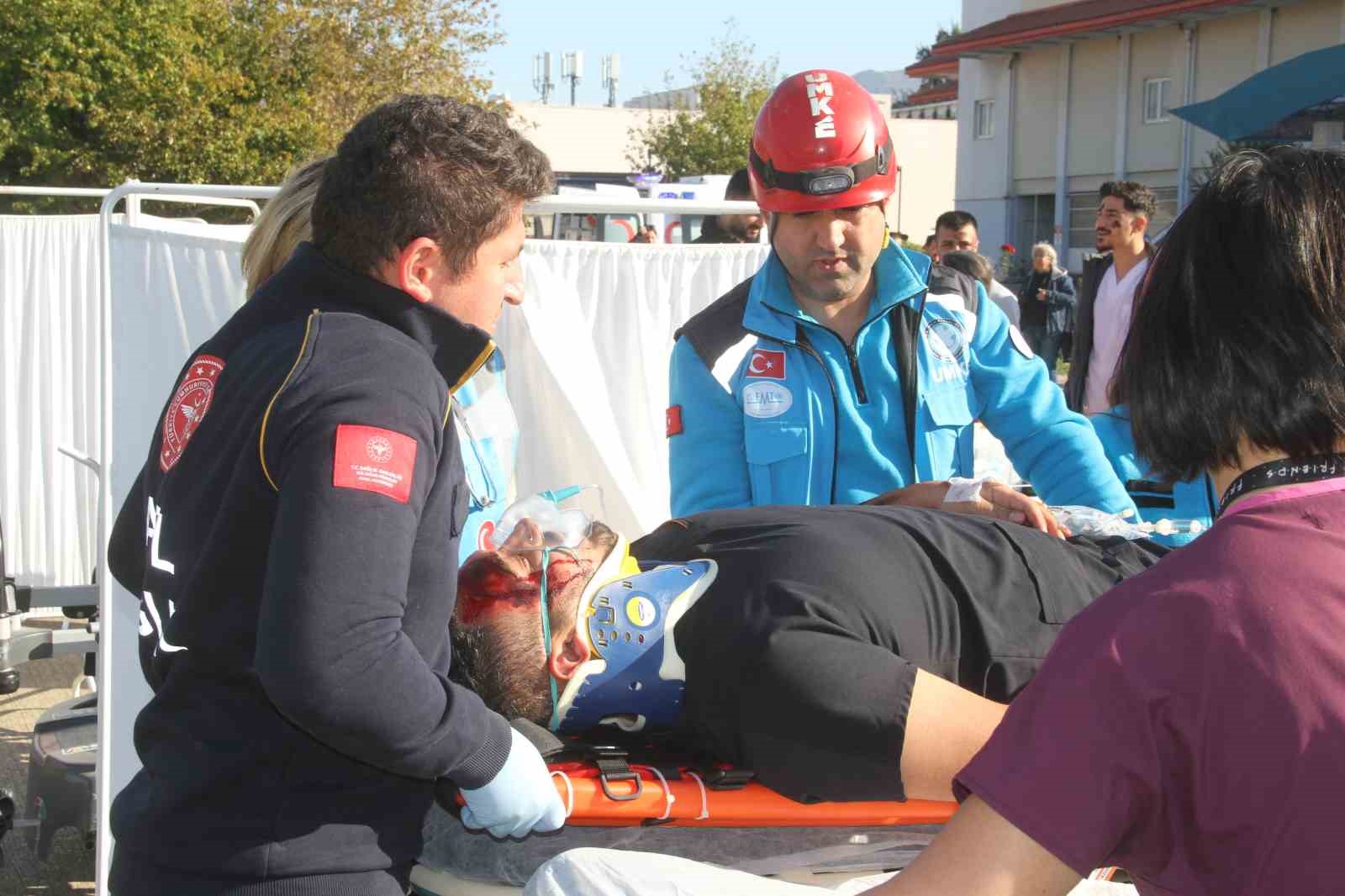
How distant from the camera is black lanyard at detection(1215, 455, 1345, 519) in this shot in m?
1.12

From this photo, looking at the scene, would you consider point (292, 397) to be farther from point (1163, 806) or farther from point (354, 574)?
point (1163, 806)

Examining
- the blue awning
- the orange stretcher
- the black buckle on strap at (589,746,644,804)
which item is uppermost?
the blue awning

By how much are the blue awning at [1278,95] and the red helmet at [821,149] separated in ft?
28.0

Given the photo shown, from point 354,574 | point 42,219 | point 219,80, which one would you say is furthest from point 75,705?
point 219,80

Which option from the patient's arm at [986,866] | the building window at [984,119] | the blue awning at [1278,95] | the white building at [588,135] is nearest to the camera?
the patient's arm at [986,866]

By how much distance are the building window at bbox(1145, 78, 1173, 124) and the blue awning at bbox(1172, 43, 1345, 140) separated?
19355mm

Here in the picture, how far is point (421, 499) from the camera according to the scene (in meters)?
1.58

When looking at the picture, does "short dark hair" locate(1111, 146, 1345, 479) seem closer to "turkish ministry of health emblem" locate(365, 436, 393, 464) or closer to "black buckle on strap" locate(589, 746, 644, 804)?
"turkish ministry of health emblem" locate(365, 436, 393, 464)

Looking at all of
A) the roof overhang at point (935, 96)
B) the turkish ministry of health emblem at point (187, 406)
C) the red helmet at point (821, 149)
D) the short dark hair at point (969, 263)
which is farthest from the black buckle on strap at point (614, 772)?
the roof overhang at point (935, 96)

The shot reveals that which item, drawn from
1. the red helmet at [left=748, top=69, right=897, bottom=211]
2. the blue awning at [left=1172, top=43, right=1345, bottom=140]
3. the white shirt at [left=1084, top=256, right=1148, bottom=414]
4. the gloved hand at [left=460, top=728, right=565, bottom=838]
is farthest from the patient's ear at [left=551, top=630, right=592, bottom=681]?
the blue awning at [left=1172, top=43, right=1345, bottom=140]

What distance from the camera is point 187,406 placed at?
5.70ft

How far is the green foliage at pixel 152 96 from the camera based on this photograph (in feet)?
57.7

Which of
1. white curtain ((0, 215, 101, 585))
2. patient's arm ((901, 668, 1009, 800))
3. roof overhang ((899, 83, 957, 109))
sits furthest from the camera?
roof overhang ((899, 83, 957, 109))

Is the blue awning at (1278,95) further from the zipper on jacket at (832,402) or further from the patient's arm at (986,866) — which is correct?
the patient's arm at (986,866)
